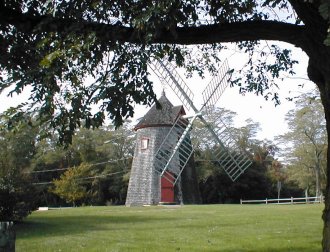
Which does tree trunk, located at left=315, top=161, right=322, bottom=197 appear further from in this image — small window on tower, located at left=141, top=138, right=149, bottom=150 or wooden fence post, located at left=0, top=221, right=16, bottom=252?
wooden fence post, located at left=0, top=221, right=16, bottom=252

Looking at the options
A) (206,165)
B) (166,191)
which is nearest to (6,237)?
(166,191)

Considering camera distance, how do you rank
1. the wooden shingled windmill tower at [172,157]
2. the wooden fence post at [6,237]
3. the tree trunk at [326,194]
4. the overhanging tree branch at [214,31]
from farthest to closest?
the wooden shingled windmill tower at [172,157] < the overhanging tree branch at [214,31] < the tree trunk at [326,194] < the wooden fence post at [6,237]

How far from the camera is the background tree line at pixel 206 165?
44969 mm

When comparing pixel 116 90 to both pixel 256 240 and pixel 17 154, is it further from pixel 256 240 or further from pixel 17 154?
pixel 17 154

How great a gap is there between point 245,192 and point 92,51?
4584 cm

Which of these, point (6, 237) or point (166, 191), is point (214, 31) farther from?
point (166, 191)

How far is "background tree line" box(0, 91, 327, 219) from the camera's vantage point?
148 ft

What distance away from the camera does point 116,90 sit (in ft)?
18.1

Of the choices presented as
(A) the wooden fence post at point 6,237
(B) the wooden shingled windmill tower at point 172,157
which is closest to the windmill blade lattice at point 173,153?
(B) the wooden shingled windmill tower at point 172,157

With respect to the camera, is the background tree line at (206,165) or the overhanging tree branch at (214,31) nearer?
the overhanging tree branch at (214,31)

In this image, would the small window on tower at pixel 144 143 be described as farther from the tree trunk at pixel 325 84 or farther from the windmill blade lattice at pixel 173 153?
the tree trunk at pixel 325 84

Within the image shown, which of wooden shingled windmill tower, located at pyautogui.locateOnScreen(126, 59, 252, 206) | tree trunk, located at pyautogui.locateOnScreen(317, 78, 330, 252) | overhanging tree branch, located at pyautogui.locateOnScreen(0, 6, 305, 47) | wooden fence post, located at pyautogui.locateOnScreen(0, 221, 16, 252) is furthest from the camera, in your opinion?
wooden shingled windmill tower, located at pyautogui.locateOnScreen(126, 59, 252, 206)

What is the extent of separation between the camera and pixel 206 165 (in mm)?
49594

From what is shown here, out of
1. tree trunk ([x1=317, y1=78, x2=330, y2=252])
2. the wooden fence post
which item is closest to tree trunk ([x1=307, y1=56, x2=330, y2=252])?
tree trunk ([x1=317, y1=78, x2=330, y2=252])
